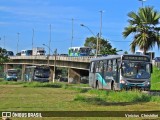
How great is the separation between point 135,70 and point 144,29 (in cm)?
1754

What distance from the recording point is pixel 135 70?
35125 millimetres

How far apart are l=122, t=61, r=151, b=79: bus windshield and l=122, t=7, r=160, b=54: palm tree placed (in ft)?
53.3

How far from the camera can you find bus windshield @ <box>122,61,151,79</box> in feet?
115

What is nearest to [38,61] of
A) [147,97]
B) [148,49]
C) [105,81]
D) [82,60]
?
[82,60]

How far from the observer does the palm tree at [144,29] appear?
51438 mm

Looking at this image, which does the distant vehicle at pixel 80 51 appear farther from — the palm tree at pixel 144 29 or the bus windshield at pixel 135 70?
the bus windshield at pixel 135 70

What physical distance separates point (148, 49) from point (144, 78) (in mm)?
18000

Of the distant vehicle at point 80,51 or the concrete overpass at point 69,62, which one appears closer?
the concrete overpass at point 69,62

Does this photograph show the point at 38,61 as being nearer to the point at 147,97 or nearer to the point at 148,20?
the point at 148,20

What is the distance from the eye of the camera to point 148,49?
52.7 meters

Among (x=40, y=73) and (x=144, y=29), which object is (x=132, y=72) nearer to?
(x=144, y=29)

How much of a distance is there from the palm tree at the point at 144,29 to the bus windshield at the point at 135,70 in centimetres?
1624

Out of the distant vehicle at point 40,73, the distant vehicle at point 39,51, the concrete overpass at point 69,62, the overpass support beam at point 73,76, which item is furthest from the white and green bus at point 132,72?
the distant vehicle at point 39,51

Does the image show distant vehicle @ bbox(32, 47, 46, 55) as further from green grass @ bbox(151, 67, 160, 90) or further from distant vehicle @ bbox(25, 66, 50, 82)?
→ green grass @ bbox(151, 67, 160, 90)
